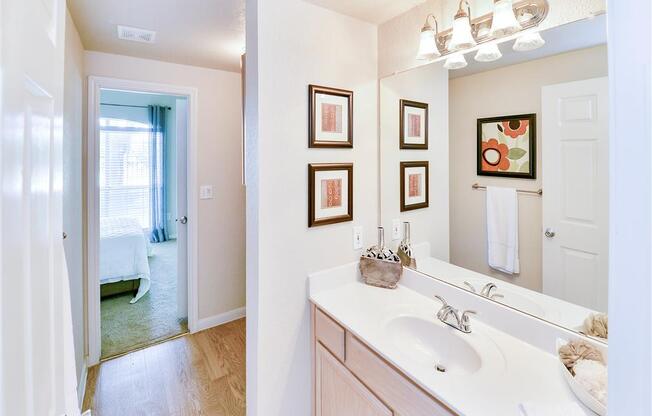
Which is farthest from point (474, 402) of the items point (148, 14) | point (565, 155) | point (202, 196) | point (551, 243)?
point (202, 196)

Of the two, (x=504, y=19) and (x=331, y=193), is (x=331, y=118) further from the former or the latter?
(x=504, y=19)

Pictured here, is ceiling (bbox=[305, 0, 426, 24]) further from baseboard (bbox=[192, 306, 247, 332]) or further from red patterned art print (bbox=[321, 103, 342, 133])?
baseboard (bbox=[192, 306, 247, 332])

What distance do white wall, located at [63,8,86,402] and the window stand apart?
3.46 metres

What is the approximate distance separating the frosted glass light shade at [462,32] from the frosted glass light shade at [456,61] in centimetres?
6

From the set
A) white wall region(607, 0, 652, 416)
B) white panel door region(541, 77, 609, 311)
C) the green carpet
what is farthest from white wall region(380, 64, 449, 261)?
the green carpet

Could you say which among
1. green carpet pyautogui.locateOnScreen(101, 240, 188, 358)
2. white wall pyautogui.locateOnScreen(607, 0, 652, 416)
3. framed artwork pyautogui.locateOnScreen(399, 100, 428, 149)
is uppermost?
framed artwork pyautogui.locateOnScreen(399, 100, 428, 149)

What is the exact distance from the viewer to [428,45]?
4.82 ft

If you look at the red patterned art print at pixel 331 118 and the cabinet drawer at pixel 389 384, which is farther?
the red patterned art print at pixel 331 118

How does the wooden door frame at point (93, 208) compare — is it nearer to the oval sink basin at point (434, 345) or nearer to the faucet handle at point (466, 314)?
the oval sink basin at point (434, 345)

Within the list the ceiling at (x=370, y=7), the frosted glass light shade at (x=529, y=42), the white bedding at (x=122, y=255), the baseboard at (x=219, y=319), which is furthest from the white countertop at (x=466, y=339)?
the white bedding at (x=122, y=255)

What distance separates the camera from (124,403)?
1.99 meters

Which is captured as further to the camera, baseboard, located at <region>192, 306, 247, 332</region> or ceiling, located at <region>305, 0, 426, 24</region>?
baseboard, located at <region>192, 306, 247, 332</region>

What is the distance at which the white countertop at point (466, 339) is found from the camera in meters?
0.89

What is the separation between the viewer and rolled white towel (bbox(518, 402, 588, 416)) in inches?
31.2
